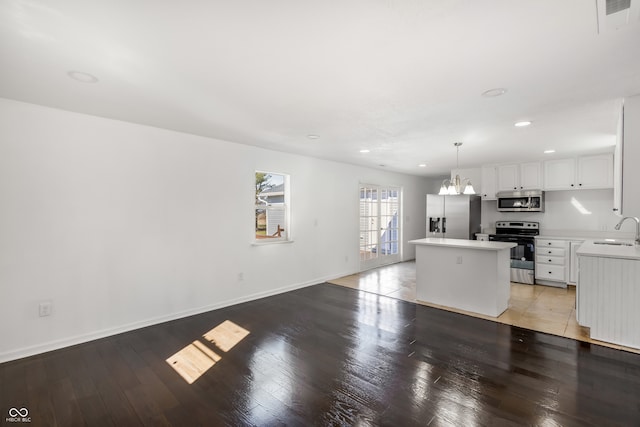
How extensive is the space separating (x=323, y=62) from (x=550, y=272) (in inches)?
222

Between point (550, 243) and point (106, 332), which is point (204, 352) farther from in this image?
point (550, 243)

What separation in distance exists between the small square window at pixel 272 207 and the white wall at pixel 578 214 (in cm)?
480

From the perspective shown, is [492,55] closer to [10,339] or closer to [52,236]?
[52,236]

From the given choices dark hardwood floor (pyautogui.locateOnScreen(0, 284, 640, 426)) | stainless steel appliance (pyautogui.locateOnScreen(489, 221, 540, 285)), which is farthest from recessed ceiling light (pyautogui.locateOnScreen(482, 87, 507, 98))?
stainless steel appliance (pyautogui.locateOnScreen(489, 221, 540, 285))

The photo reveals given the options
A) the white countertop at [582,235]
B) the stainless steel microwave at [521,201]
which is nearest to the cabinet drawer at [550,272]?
the white countertop at [582,235]

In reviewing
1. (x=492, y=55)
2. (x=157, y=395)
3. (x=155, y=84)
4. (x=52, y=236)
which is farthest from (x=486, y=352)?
(x=52, y=236)

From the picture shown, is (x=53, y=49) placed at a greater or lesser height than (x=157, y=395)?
greater

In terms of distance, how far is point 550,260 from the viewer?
5285 mm

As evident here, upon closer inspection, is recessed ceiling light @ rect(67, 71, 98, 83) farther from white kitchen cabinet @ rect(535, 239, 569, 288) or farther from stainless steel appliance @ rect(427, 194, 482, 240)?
white kitchen cabinet @ rect(535, 239, 569, 288)

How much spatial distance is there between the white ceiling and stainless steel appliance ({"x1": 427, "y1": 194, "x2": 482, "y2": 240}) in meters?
2.83

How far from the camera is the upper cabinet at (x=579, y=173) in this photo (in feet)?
16.6

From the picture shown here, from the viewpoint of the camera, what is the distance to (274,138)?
13.3 ft

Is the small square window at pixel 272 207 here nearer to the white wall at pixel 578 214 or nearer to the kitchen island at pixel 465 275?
the kitchen island at pixel 465 275

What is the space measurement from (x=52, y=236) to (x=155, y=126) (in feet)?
5.09
